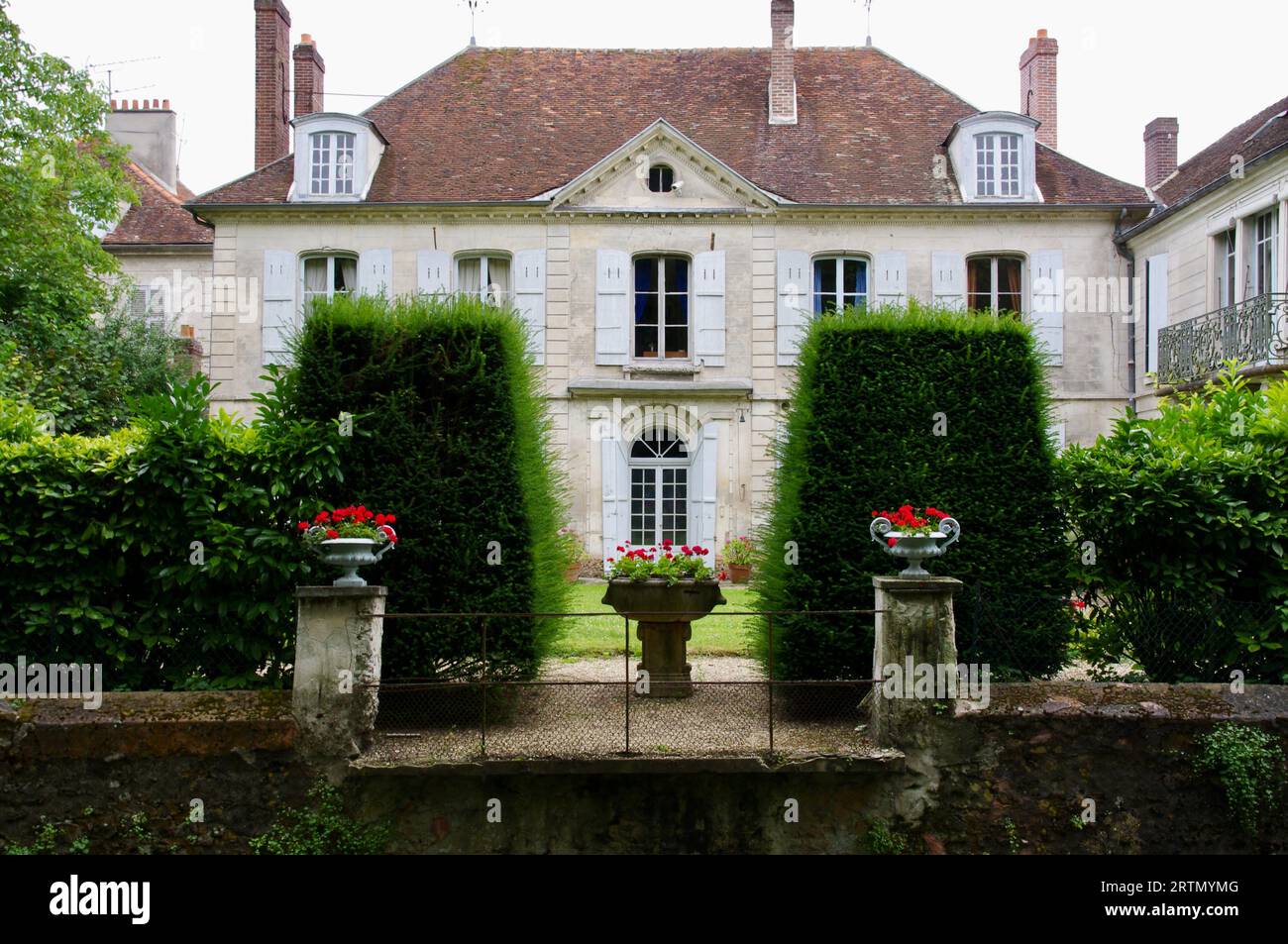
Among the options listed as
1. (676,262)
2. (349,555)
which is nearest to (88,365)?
(676,262)

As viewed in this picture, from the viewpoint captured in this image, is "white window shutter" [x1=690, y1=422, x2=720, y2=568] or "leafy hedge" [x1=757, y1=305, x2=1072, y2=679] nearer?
A: "leafy hedge" [x1=757, y1=305, x2=1072, y2=679]

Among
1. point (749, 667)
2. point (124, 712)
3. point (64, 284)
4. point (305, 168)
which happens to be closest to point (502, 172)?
point (305, 168)

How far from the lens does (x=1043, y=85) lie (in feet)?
66.6

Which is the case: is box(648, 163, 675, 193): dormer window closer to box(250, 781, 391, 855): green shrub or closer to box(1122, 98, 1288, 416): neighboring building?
box(1122, 98, 1288, 416): neighboring building

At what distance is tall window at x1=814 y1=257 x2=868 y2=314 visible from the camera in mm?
18469

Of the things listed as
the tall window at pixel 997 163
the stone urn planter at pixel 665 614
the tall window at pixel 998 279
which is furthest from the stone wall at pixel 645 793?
the tall window at pixel 997 163

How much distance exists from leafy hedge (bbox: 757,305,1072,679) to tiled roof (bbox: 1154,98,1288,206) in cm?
1018

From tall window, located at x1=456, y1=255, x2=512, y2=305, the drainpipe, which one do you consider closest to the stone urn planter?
tall window, located at x1=456, y1=255, x2=512, y2=305

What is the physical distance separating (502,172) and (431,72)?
385 centimetres

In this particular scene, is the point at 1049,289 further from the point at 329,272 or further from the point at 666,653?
the point at 666,653

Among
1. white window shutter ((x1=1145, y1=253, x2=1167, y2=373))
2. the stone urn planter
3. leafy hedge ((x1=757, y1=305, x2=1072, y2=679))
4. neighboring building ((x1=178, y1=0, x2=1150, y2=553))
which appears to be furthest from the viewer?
neighboring building ((x1=178, y1=0, x2=1150, y2=553))

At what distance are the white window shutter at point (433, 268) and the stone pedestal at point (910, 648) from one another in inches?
531

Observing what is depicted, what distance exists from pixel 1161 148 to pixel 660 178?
10.3 m
